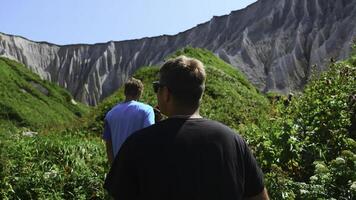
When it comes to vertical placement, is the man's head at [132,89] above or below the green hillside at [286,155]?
above

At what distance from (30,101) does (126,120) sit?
124 feet

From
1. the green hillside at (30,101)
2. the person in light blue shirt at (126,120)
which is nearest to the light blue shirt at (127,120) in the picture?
the person in light blue shirt at (126,120)

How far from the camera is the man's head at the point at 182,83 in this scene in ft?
11.1

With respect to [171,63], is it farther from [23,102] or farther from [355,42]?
[23,102]

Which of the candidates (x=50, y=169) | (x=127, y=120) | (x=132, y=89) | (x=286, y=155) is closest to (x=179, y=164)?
(x=127, y=120)

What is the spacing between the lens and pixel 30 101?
141 feet

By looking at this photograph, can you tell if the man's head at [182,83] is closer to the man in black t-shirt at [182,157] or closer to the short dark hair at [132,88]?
the man in black t-shirt at [182,157]

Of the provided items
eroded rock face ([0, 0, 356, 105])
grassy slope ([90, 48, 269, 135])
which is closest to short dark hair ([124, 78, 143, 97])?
grassy slope ([90, 48, 269, 135])

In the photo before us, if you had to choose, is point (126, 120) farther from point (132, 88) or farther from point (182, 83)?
point (182, 83)

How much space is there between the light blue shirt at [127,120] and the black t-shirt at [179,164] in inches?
110

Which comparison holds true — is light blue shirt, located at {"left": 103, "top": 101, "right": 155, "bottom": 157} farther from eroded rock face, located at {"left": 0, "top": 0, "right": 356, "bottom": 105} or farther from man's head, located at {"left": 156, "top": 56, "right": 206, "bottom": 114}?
eroded rock face, located at {"left": 0, "top": 0, "right": 356, "bottom": 105}

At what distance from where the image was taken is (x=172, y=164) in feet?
10.6

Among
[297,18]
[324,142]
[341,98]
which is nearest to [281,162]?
[324,142]

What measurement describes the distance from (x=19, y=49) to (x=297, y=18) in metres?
35.8
